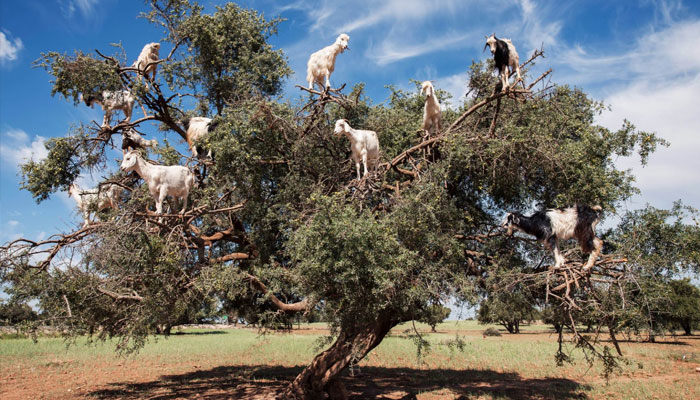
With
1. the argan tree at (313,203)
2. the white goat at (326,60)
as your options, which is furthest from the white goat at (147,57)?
the white goat at (326,60)

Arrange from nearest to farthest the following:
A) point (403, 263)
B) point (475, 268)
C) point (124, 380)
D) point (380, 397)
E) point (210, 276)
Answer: point (403, 263) → point (210, 276) → point (475, 268) → point (380, 397) → point (124, 380)

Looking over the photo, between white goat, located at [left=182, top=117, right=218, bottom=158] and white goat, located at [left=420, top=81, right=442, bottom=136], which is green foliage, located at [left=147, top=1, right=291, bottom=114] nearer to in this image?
white goat, located at [left=182, top=117, right=218, bottom=158]

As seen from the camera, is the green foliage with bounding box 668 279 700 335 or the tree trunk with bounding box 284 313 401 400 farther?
the green foliage with bounding box 668 279 700 335

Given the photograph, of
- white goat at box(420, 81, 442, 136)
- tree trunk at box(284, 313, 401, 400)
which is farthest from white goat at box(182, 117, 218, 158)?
tree trunk at box(284, 313, 401, 400)

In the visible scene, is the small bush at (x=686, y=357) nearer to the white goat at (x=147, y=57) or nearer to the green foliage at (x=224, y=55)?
the green foliage at (x=224, y=55)

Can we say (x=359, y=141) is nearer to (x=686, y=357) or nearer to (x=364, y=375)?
(x=364, y=375)

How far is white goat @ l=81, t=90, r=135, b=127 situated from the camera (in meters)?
9.45

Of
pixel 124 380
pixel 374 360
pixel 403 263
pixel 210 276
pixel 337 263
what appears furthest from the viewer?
pixel 374 360

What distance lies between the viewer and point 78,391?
482 inches

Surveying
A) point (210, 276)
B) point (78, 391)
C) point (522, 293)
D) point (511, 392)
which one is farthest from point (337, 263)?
point (78, 391)

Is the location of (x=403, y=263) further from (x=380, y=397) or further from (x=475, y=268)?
(x=380, y=397)

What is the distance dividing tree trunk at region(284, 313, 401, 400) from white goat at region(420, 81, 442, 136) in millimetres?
4311

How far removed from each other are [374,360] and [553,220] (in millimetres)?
15730

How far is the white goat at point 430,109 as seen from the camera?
9.15m
